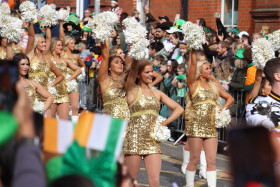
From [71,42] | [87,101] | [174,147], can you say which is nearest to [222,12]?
[87,101]

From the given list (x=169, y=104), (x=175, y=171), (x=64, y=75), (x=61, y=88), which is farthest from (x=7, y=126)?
(x=64, y=75)

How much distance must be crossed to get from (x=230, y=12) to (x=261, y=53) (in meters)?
9.86

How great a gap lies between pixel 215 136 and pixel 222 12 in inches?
379

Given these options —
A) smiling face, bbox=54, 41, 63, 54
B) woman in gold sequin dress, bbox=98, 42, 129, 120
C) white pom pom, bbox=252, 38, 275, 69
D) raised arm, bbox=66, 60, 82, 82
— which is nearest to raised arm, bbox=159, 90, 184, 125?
woman in gold sequin dress, bbox=98, 42, 129, 120

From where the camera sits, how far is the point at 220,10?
16.4 meters

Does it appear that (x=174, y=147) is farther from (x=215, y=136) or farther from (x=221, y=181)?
(x=215, y=136)

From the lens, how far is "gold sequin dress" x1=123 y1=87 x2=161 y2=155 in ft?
20.2

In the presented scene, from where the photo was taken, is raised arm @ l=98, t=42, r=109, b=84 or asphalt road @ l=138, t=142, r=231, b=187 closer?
raised arm @ l=98, t=42, r=109, b=84

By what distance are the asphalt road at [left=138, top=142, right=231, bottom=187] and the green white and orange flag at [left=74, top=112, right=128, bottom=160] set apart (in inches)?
187

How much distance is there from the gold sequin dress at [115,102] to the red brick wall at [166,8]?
10779 mm

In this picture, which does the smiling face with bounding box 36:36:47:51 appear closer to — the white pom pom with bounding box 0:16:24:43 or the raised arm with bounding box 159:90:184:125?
the white pom pom with bounding box 0:16:24:43

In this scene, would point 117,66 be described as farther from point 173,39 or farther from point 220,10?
point 220,10

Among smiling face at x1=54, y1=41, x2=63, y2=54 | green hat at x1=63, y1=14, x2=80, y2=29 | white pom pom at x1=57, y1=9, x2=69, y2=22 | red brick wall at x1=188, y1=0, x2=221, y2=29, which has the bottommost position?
smiling face at x1=54, y1=41, x2=63, y2=54

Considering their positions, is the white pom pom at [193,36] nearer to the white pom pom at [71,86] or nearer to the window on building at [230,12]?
the white pom pom at [71,86]
